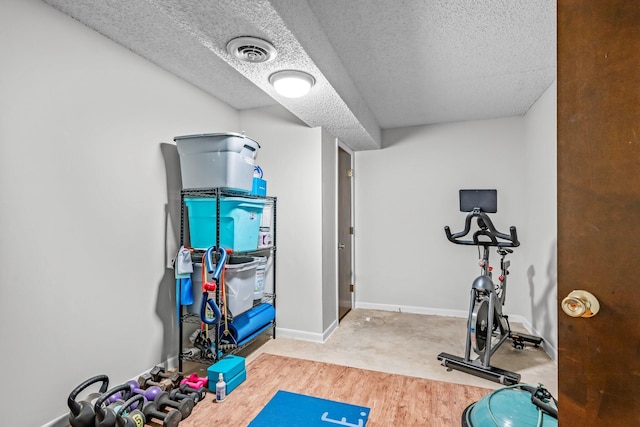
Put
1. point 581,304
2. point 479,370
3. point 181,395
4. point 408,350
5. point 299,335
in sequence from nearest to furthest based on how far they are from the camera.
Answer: point 581,304
point 181,395
point 479,370
point 408,350
point 299,335

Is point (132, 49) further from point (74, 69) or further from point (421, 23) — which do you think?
point (421, 23)

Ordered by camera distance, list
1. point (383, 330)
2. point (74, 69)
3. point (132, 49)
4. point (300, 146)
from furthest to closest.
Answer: point (383, 330) < point (300, 146) < point (132, 49) < point (74, 69)

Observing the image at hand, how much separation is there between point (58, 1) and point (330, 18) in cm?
160

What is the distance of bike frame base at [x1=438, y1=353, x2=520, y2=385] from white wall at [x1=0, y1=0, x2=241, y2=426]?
2.37 m

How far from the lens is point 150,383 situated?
89.4 inches

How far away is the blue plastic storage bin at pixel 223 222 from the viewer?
256 cm

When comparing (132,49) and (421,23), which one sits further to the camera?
(132,49)

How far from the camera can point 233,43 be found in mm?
1760

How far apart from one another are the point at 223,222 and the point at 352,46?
1.70 meters

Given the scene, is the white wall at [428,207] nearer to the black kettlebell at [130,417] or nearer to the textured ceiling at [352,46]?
the textured ceiling at [352,46]

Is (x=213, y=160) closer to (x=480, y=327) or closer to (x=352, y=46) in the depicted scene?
(x=352, y=46)

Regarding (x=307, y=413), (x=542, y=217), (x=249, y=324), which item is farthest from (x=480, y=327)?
(x=249, y=324)

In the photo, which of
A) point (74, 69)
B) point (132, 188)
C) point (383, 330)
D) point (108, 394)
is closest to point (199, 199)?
point (132, 188)

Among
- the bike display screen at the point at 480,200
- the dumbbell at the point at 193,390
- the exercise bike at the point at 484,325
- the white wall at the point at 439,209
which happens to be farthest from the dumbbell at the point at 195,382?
the bike display screen at the point at 480,200
